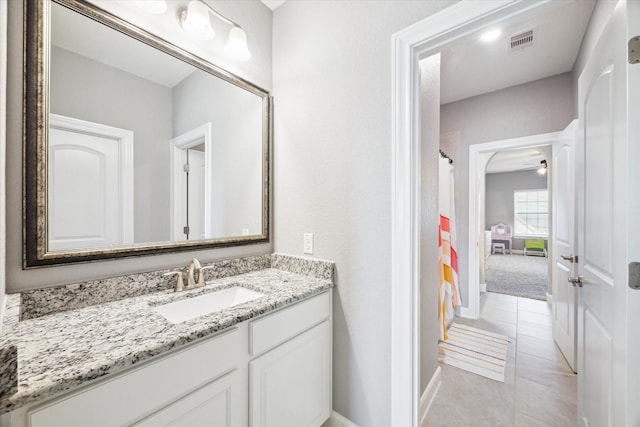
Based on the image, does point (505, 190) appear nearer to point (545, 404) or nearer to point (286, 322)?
point (545, 404)

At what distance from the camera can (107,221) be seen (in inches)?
42.9

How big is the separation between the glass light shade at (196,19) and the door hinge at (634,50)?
5.60ft

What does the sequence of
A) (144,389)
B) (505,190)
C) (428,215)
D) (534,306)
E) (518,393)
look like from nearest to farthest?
(144,389) < (428,215) < (518,393) < (534,306) < (505,190)

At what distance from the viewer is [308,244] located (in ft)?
5.15

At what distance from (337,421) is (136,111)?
1918 millimetres

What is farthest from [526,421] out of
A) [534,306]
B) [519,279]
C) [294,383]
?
[519,279]

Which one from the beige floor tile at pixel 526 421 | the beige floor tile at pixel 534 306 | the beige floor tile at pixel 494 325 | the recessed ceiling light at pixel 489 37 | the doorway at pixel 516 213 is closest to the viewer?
the beige floor tile at pixel 526 421

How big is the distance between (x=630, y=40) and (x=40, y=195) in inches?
82.4

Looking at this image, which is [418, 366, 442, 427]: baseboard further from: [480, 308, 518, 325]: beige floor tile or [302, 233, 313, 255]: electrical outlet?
[480, 308, 518, 325]: beige floor tile

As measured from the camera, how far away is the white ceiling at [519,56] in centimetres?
192

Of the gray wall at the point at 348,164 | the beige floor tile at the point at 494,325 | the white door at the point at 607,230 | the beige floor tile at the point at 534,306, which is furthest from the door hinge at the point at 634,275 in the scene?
the beige floor tile at the point at 534,306

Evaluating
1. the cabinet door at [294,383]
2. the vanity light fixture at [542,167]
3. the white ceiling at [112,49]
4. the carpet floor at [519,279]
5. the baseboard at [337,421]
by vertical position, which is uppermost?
the vanity light fixture at [542,167]

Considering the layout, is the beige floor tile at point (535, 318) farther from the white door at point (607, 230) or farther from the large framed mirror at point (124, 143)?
the large framed mirror at point (124, 143)

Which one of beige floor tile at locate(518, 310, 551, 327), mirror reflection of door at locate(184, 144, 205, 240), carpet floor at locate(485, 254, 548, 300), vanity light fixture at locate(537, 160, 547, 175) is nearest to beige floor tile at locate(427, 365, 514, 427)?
beige floor tile at locate(518, 310, 551, 327)
